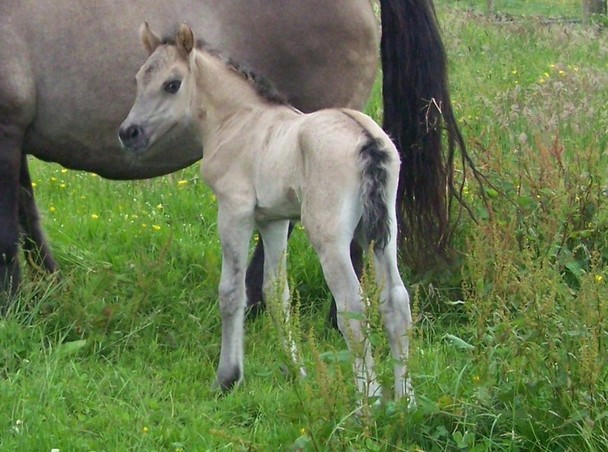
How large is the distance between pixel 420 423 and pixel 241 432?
2.45 ft

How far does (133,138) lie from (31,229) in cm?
142

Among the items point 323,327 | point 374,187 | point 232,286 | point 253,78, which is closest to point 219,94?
point 253,78

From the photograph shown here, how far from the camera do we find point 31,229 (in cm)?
560

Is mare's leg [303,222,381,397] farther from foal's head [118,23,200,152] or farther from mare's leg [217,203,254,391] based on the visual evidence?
foal's head [118,23,200,152]

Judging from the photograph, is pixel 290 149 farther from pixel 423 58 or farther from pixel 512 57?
pixel 512 57

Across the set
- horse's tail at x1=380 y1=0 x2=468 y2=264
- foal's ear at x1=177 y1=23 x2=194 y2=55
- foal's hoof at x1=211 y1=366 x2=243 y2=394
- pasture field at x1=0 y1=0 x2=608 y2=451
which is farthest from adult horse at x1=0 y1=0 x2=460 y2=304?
foal's hoof at x1=211 y1=366 x2=243 y2=394

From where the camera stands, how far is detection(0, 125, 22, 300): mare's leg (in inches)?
198

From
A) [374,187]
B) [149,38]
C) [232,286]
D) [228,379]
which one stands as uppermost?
[149,38]

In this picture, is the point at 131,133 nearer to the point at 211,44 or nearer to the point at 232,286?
the point at 232,286

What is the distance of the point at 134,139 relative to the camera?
4.44m

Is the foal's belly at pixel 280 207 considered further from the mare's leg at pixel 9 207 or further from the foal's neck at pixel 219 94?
the mare's leg at pixel 9 207

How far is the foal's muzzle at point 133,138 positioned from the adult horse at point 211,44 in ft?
1.98

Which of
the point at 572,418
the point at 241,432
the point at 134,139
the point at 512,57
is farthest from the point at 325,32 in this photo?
the point at 512,57

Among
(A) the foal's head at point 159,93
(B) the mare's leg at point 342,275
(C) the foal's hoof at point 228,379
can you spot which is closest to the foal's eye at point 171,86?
(A) the foal's head at point 159,93
